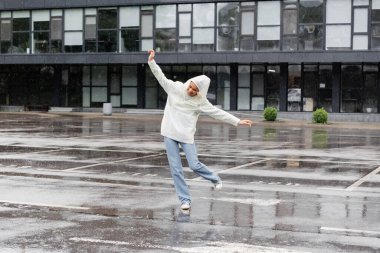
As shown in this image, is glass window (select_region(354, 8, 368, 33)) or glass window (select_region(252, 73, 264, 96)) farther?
glass window (select_region(252, 73, 264, 96))

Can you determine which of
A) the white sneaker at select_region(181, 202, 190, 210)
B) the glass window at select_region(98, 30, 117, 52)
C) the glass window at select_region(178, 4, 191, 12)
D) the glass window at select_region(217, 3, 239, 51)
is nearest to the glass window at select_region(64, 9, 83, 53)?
the glass window at select_region(98, 30, 117, 52)

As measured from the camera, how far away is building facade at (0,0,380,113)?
39.9 meters

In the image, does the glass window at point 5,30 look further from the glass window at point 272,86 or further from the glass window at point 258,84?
the glass window at point 272,86

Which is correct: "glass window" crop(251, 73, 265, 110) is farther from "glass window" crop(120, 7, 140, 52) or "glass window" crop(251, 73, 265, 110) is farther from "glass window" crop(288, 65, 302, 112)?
"glass window" crop(120, 7, 140, 52)

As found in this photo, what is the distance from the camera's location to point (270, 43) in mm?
41062

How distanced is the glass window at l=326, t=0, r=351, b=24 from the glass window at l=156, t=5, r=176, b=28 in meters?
9.75

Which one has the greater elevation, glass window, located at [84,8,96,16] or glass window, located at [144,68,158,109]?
glass window, located at [84,8,96,16]

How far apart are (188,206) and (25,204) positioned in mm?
2264

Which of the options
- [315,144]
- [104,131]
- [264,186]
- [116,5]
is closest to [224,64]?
[116,5]

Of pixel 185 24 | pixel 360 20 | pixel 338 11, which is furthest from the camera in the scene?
pixel 185 24

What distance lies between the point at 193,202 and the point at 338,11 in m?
31.6

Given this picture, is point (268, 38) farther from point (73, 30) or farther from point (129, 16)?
point (73, 30)

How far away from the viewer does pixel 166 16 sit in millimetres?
43812

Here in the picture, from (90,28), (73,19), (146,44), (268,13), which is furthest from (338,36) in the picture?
(73,19)
